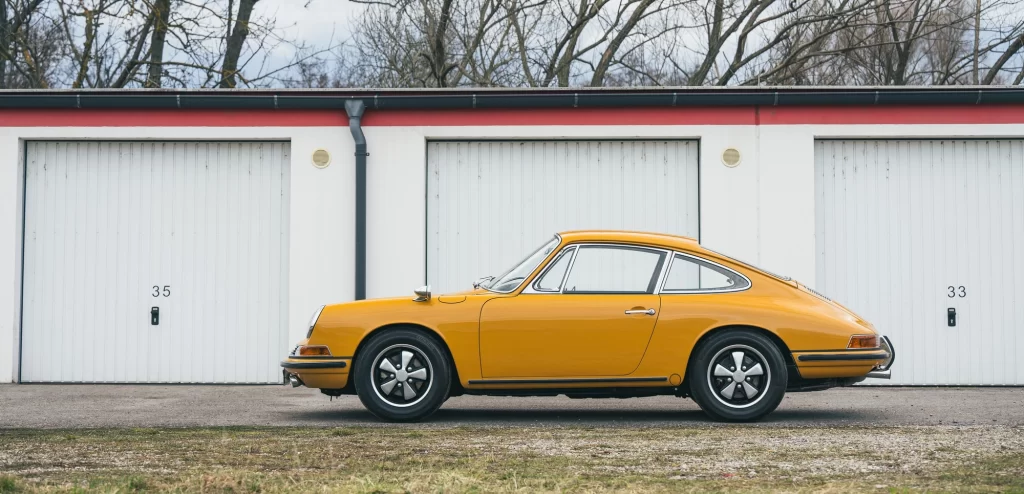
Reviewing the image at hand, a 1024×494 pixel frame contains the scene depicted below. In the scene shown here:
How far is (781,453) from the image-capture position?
6730mm

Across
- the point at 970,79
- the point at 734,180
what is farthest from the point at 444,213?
the point at 970,79

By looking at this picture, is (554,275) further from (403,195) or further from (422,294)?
(403,195)

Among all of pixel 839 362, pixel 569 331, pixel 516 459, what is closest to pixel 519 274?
pixel 569 331

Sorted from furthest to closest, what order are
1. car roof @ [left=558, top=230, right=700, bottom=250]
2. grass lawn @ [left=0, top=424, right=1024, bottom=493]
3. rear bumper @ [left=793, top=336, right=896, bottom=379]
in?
car roof @ [left=558, top=230, right=700, bottom=250], rear bumper @ [left=793, top=336, right=896, bottom=379], grass lawn @ [left=0, top=424, right=1024, bottom=493]

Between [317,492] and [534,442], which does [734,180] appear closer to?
[534,442]

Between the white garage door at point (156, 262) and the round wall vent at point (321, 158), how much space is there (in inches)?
15.6

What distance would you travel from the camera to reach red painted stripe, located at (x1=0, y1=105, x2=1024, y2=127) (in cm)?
1319

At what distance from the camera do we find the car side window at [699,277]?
8852 millimetres

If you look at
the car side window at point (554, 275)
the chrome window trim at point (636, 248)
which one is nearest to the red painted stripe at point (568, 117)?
the chrome window trim at point (636, 248)

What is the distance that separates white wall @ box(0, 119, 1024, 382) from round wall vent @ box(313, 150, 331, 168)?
0.18 feet

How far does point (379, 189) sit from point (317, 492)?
8.24 meters

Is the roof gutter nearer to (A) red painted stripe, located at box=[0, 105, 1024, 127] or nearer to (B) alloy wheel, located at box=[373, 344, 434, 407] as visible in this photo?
(A) red painted stripe, located at box=[0, 105, 1024, 127]

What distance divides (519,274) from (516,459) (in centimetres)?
271

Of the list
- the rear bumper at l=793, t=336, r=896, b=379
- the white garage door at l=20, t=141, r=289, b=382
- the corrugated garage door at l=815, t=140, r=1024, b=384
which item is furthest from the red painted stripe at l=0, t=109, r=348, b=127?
the rear bumper at l=793, t=336, r=896, b=379
